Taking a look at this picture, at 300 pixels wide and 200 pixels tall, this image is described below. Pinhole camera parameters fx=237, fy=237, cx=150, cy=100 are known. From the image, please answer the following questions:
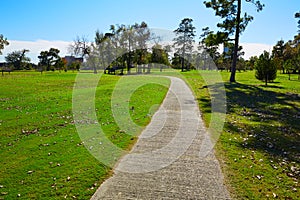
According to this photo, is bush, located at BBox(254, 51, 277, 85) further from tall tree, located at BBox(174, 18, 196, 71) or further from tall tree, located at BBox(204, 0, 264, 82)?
tall tree, located at BBox(174, 18, 196, 71)

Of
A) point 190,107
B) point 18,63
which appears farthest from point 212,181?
point 18,63

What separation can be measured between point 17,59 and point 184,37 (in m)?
59.2

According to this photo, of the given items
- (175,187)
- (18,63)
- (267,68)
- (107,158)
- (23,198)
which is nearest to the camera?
(23,198)

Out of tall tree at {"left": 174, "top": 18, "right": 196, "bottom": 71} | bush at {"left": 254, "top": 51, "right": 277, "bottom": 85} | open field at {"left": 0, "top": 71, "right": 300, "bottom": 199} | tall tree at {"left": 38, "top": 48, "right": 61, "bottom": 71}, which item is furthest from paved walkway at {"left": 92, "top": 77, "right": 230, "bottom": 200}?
tall tree at {"left": 38, "top": 48, "right": 61, "bottom": 71}

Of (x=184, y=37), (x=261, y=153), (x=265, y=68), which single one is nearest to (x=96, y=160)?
(x=261, y=153)

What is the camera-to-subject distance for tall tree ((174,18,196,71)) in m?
58.4

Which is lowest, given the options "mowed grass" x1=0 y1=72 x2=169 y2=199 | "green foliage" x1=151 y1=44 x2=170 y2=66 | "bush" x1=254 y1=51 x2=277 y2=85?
"mowed grass" x1=0 y1=72 x2=169 y2=199

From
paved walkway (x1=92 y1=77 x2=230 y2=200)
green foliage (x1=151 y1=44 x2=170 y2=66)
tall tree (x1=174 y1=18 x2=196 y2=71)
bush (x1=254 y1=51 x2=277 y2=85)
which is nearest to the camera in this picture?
paved walkway (x1=92 y1=77 x2=230 y2=200)

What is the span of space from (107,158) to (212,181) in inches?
97.3

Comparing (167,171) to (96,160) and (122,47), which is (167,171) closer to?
(96,160)

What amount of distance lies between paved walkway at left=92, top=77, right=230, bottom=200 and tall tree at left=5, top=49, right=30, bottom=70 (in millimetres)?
87856

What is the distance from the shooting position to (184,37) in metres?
59.2

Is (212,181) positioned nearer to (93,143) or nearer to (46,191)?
(46,191)

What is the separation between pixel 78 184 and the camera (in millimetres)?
4406
